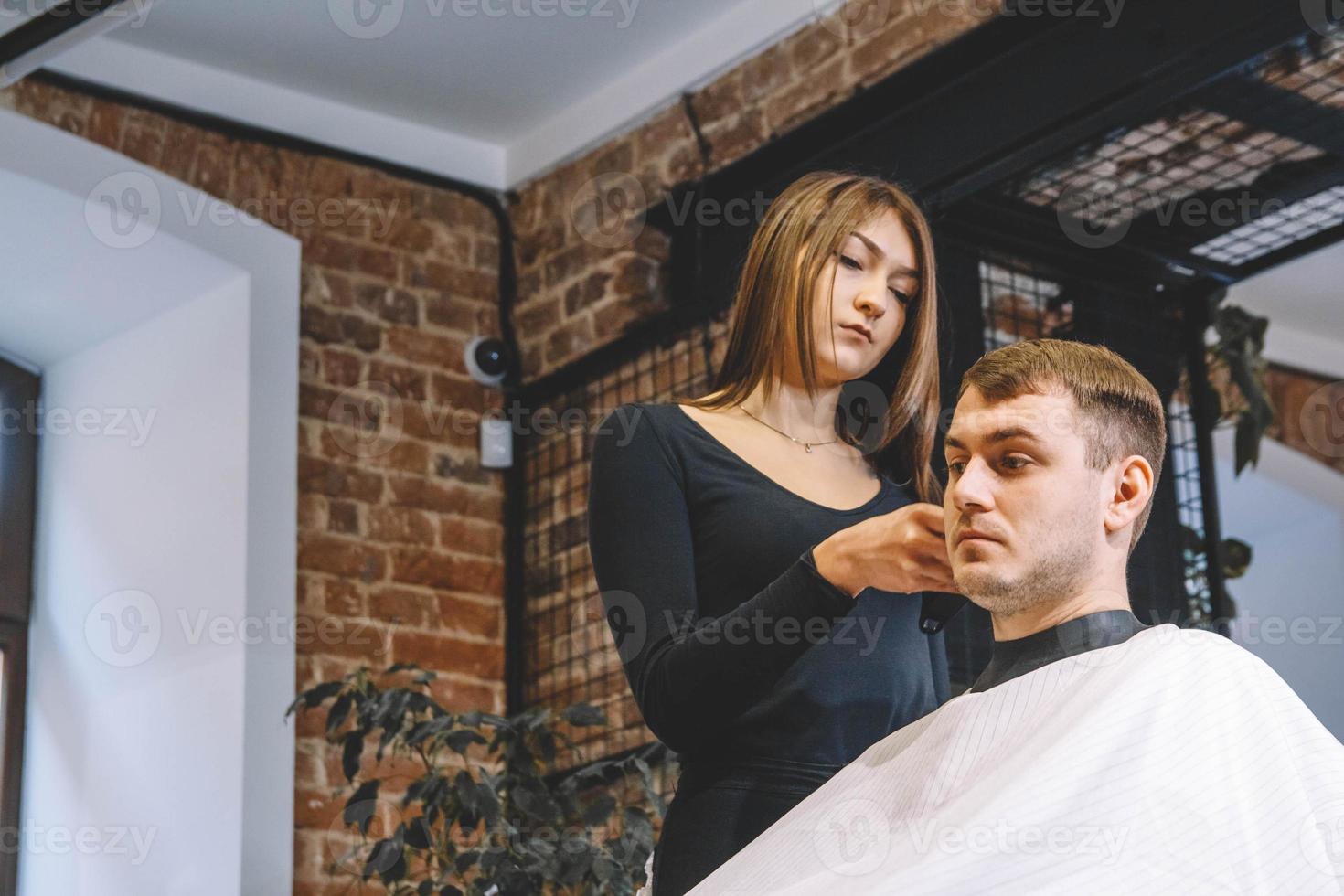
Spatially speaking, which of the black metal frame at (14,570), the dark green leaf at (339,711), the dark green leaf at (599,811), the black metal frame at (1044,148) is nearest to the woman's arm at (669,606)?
the black metal frame at (1044,148)

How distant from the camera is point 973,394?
1.57 meters

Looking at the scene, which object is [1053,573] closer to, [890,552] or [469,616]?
[890,552]

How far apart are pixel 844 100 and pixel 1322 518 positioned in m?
3.23

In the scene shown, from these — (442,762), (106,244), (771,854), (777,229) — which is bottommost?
(771,854)

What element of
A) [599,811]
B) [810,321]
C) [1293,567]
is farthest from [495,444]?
Result: [1293,567]

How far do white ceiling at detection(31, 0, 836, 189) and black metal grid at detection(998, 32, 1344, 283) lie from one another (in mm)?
867

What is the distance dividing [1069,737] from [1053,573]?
0.20m

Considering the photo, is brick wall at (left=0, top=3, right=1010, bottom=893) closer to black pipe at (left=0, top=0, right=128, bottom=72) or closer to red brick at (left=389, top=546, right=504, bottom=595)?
red brick at (left=389, top=546, right=504, bottom=595)

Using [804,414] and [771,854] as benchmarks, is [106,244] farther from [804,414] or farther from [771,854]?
[771,854]

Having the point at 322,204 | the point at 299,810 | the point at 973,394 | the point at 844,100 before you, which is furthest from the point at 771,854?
the point at 322,204

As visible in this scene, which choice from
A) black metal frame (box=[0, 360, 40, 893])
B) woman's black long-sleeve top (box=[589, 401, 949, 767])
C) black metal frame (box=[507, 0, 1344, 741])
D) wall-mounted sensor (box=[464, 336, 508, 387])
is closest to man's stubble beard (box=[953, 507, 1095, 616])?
woman's black long-sleeve top (box=[589, 401, 949, 767])

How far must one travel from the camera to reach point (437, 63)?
4.07m

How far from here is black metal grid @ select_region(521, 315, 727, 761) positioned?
3.80 m

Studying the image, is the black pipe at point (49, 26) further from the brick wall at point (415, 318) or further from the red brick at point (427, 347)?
the red brick at point (427, 347)
